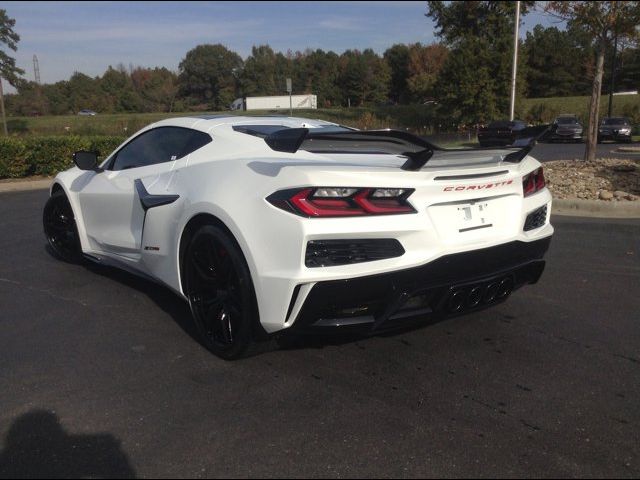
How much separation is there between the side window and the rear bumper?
5.21ft

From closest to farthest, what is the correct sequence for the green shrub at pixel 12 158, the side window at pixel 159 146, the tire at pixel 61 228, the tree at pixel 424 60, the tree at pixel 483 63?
the side window at pixel 159 146, the tire at pixel 61 228, the green shrub at pixel 12 158, the tree at pixel 483 63, the tree at pixel 424 60

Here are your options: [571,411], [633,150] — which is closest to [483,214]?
[571,411]

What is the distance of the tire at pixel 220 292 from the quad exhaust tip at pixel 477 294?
3.51 ft

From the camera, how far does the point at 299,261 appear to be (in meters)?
2.87

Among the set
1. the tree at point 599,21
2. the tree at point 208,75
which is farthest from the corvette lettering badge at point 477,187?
the tree at point 208,75

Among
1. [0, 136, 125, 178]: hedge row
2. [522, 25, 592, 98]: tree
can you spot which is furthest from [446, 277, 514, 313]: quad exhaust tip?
[522, 25, 592, 98]: tree

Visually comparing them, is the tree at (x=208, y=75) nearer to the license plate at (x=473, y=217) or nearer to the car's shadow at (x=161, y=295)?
the car's shadow at (x=161, y=295)

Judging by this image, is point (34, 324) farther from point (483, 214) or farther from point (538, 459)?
point (538, 459)

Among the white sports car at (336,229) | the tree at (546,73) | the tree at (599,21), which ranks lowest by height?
the white sports car at (336,229)

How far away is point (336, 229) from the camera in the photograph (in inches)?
112

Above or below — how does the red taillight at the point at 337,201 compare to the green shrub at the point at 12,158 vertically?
above

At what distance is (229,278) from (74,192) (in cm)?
257

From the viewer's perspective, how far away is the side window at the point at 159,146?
160 inches

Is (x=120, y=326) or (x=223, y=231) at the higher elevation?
(x=223, y=231)
